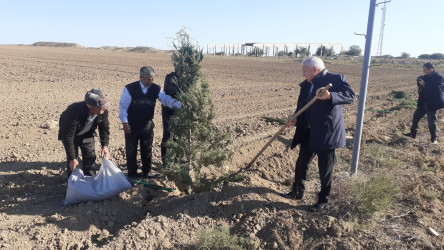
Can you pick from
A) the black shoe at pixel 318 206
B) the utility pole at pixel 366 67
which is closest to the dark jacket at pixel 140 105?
the black shoe at pixel 318 206

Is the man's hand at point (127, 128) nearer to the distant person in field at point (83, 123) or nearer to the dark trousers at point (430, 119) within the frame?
the distant person in field at point (83, 123)

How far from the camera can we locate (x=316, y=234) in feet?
12.6

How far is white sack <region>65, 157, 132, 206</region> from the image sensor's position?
4.40m

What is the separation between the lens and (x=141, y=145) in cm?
541

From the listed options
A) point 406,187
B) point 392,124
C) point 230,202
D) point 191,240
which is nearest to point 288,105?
point 392,124

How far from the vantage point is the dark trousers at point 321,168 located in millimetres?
4191

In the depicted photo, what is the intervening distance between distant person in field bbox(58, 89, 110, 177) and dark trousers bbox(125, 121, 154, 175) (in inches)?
18.2

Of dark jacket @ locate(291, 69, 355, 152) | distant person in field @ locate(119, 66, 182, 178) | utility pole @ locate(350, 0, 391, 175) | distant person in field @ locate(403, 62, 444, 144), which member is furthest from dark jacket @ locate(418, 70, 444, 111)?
distant person in field @ locate(119, 66, 182, 178)

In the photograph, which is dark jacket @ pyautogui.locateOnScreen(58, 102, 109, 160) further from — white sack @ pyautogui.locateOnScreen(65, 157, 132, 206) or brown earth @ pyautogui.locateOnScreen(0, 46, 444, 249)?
brown earth @ pyautogui.locateOnScreen(0, 46, 444, 249)

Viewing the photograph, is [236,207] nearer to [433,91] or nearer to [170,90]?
[170,90]

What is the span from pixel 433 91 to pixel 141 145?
20.9ft

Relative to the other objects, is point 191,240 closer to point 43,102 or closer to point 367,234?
point 367,234

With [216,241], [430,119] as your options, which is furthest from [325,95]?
[430,119]

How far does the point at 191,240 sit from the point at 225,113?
24.7 feet
